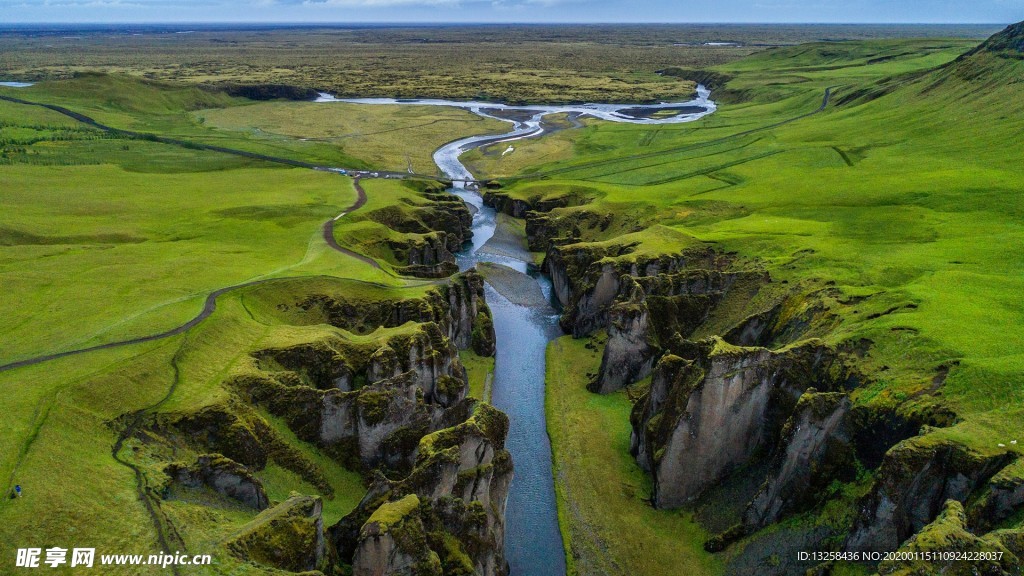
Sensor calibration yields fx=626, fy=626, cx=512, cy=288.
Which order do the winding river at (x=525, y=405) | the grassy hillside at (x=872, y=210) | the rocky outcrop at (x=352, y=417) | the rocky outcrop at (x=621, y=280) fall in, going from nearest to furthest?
the grassy hillside at (x=872, y=210)
the winding river at (x=525, y=405)
the rocky outcrop at (x=352, y=417)
the rocky outcrop at (x=621, y=280)

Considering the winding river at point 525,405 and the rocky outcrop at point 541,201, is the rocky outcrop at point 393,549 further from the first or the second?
the rocky outcrop at point 541,201

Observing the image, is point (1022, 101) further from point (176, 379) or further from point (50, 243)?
point (50, 243)

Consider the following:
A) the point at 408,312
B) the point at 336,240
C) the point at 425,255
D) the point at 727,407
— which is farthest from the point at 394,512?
the point at 425,255

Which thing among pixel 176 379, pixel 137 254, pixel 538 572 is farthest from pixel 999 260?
pixel 137 254

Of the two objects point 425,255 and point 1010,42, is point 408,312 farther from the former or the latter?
point 1010,42

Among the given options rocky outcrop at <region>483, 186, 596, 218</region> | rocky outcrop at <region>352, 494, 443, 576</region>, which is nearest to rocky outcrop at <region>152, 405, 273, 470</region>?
rocky outcrop at <region>352, 494, 443, 576</region>

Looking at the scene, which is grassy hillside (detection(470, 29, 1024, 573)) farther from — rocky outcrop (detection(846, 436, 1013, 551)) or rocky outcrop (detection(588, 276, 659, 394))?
rocky outcrop (detection(588, 276, 659, 394))

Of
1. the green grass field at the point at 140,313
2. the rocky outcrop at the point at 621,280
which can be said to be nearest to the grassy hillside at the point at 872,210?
the rocky outcrop at the point at 621,280
